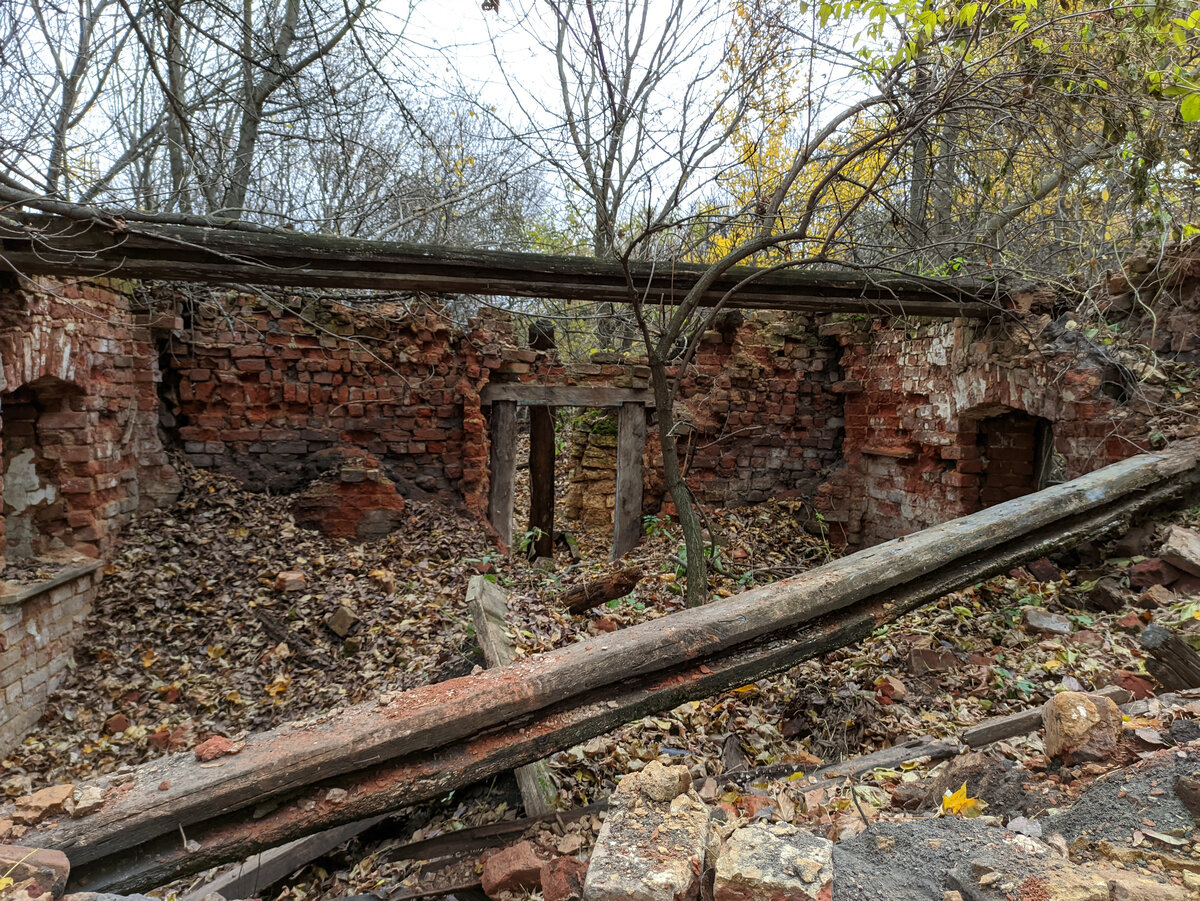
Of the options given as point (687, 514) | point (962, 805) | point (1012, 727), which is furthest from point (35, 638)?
point (1012, 727)

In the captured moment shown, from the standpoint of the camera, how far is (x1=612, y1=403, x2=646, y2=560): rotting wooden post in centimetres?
782

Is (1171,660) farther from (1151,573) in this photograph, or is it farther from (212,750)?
(212,750)

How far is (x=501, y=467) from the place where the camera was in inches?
290

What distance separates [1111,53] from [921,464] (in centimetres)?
396

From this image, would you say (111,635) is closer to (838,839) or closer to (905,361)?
(838,839)

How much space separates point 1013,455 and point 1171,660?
425cm

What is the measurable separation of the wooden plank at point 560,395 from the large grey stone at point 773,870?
20.2ft

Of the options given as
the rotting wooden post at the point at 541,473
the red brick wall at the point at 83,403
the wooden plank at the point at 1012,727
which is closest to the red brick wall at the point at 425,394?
the red brick wall at the point at 83,403

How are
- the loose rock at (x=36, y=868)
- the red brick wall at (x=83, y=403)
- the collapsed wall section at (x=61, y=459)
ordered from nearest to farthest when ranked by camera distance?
the loose rock at (x=36, y=868), the collapsed wall section at (x=61, y=459), the red brick wall at (x=83, y=403)

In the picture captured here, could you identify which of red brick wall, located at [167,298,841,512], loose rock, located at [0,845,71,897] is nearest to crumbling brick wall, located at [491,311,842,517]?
red brick wall, located at [167,298,841,512]

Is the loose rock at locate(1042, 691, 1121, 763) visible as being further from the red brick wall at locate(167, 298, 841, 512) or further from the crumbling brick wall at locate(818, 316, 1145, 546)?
the red brick wall at locate(167, 298, 841, 512)

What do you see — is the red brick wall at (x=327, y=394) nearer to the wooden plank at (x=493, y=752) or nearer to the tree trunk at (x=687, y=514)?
the tree trunk at (x=687, y=514)

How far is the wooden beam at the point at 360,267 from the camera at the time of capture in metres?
3.85

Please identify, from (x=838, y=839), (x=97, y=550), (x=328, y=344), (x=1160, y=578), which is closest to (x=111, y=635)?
(x=97, y=550)
